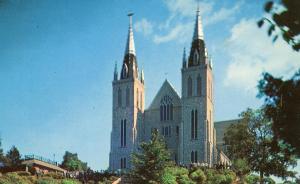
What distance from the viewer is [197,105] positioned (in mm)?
71562

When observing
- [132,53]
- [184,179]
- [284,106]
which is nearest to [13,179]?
[184,179]

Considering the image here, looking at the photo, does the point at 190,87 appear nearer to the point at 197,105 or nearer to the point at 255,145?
the point at 197,105

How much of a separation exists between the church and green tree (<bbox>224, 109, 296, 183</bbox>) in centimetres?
1987

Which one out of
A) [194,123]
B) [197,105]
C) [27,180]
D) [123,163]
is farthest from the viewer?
[123,163]

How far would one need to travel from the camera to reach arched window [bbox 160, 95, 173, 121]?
7500 centimetres

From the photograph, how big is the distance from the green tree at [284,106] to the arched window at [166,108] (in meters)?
68.2

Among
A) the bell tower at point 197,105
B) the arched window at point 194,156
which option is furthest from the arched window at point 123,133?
the arched window at point 194,156

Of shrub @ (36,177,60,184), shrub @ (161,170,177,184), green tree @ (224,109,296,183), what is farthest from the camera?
green tree @ (224,109,296,183)

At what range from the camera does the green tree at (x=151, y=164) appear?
38909mm

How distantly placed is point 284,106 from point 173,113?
68.4 metres

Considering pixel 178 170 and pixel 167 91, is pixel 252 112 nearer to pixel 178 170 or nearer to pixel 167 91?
pixel 178 170

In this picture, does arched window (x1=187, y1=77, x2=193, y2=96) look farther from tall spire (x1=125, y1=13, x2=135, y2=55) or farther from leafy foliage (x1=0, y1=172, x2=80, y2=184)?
leafy foliage (x1=0, y1=172, x2=80, y2=184)

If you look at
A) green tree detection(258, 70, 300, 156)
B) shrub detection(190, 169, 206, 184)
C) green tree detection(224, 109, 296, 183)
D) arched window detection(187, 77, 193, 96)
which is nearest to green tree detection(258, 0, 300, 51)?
green tree detection(258, 70, 300, 156)

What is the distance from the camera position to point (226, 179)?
41250mm
